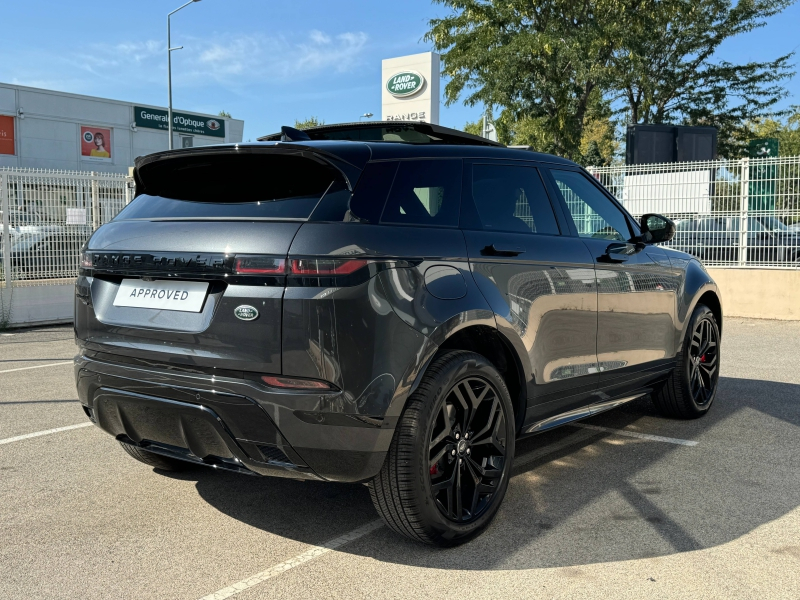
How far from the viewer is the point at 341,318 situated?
2869 millimetres

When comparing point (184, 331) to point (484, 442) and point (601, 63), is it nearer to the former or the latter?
point (484, 442)

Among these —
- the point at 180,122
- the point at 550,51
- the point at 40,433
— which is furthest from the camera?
the point at 180,122

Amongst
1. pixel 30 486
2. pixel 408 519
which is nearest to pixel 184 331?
pixel 408 519

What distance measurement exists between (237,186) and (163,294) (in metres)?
0.54

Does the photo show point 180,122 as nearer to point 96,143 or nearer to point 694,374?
point 96,143

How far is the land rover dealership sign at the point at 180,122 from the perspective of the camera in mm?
41469

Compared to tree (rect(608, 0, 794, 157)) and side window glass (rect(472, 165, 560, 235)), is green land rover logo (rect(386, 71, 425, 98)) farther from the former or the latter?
side window glass (rect(472, 165, 560, 235))

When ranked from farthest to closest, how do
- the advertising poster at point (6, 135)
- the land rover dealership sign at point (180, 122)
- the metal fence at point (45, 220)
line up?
the land rover dealership sign at point (180, 122) → the advertising poster at point (6, 135) → the metal fence at point (45, 220)

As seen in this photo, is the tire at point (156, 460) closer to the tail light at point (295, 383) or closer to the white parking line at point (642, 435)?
the tail light at point (295, 383)

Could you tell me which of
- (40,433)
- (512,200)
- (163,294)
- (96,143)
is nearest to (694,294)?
(512,200)

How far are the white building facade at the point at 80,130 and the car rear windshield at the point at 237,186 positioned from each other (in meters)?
34.0

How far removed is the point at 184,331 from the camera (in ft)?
10.0

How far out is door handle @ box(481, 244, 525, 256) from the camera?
11.6 ft

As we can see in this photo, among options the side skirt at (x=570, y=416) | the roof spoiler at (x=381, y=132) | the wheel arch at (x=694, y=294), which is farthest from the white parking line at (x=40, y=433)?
the wheel arch at (x=694, y=294)
